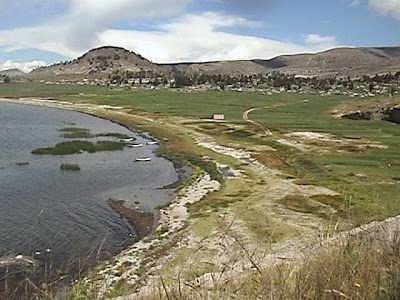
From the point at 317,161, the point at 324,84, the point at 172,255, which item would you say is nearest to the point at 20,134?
the point at 317,161

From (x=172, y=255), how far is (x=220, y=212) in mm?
6413

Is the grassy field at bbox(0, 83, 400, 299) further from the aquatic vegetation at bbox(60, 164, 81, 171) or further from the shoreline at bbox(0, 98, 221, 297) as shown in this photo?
the aquatic vegetation at bbox(60, 164, 81, 171)

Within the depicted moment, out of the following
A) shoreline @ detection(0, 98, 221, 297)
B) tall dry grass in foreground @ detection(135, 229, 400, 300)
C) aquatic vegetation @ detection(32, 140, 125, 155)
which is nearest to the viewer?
tall dry grass in foreground @ detection(135, 229, 400, 300)

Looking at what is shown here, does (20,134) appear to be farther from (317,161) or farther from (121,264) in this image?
(121,264)

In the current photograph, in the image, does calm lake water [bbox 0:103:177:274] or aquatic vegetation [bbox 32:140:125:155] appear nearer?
calm lake water [bbox 0:103:177:274]

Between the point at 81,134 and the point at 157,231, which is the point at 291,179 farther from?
the point at 81,134

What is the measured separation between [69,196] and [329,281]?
87.2 feet

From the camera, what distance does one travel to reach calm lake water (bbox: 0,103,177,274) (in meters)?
20.6

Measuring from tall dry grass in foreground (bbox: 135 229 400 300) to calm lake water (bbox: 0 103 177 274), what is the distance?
5830 millimetres

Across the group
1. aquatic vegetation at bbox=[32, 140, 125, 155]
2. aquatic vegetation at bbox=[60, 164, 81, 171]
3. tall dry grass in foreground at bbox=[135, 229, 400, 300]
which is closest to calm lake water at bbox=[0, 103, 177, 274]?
aquatic vegetation at bbox=[60, 164, 81, 171]

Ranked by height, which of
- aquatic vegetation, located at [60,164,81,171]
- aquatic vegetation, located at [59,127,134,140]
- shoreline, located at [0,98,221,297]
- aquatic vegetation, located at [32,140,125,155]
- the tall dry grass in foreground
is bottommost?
aquatic vegetation, located at [59,127,134,140]

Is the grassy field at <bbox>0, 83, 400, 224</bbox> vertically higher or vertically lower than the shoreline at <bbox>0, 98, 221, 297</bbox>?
lower

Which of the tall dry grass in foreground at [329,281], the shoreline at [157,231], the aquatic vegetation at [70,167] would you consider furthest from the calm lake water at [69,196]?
the tall dry grass in foreground at [329,281]

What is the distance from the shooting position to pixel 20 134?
60594 mm
